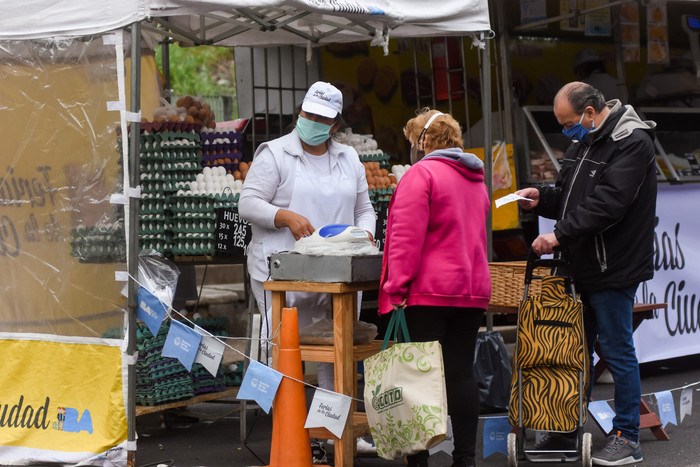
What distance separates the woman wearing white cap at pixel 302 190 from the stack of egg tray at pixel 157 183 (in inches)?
32.9

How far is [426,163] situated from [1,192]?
248 cm

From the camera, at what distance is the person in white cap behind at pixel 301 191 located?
5859 millimetres

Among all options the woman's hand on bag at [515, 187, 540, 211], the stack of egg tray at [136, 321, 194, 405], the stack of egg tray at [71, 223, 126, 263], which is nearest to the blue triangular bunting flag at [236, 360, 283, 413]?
the stack of egg tray at [71, 223, 126, 263]

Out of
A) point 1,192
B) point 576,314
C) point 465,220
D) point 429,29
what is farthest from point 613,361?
point 1,192

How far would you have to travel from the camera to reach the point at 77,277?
5879 mm

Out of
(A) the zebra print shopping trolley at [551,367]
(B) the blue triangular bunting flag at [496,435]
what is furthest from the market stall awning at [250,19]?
(B) the blue triangular bunting flag at [496,435]

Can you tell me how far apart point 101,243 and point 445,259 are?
1.87 metres

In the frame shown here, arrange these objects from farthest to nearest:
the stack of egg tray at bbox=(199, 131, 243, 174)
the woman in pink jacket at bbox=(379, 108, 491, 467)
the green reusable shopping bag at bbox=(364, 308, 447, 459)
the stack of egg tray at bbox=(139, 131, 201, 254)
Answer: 1. the stack of egg tray at bbox=(199, 131, 243, 174)
2. the stack of egg tray at bbox=(139, 131, 201, 254)
3. the woman in pink jacket at bbox=(379, 108, 491, 467)
4. the green reusable shopping bag at bbox=(364, 308, 447, 459)

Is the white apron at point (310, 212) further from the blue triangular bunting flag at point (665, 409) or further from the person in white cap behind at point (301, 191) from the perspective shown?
the blue triangular bunting flag at point (665, 409)

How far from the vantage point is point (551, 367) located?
5727 mm

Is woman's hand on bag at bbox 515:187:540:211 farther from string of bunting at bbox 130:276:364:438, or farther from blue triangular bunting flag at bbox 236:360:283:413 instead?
blue triangular bunting flag at bbox 236:360:283:413

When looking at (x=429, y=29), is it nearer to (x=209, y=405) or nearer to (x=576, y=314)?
(x=576, y=314)

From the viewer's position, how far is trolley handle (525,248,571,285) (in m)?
5.86

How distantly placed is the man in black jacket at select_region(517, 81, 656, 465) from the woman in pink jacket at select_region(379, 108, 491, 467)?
677 millimetres
